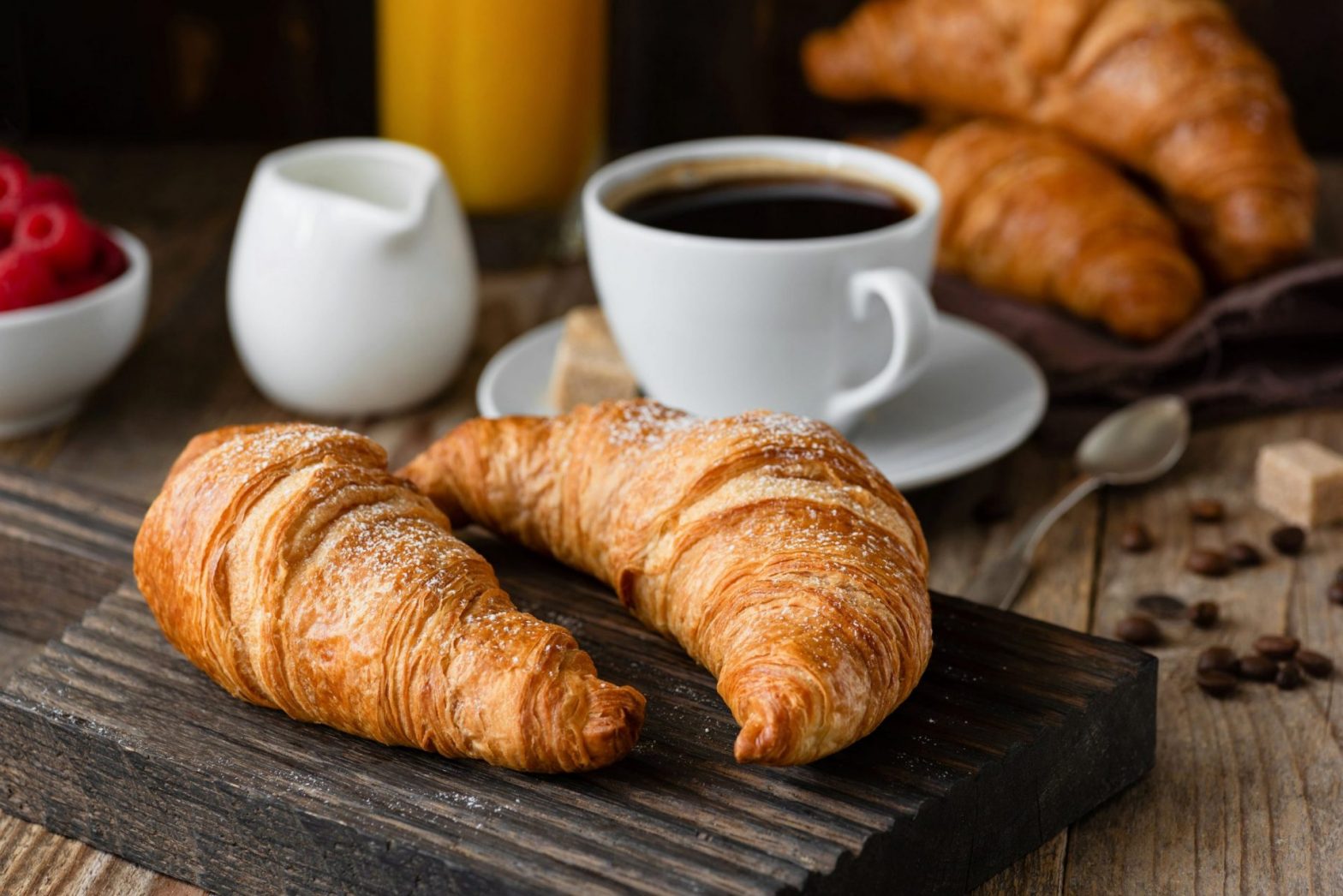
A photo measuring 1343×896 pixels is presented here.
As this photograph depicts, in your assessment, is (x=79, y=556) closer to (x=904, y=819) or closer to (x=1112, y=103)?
(x=904, y=819)

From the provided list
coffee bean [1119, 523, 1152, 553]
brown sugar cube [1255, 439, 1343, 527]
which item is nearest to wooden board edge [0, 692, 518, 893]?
coffee bean [1119, 523, 1152, 553]

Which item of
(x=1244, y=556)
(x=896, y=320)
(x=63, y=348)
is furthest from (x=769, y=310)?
(x=63, y=348)

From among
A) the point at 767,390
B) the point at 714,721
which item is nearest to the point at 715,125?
the point at 767,390

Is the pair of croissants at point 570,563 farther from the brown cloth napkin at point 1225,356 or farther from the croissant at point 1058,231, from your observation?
the croissant at point 1058,231

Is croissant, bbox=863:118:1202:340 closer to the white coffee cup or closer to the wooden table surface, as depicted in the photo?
the wooden table surface

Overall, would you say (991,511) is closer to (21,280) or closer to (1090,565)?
(1090,565)

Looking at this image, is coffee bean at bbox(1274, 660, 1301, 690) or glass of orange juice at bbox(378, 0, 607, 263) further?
glass of orange juice at bbox(378, 0, 607, 263)
